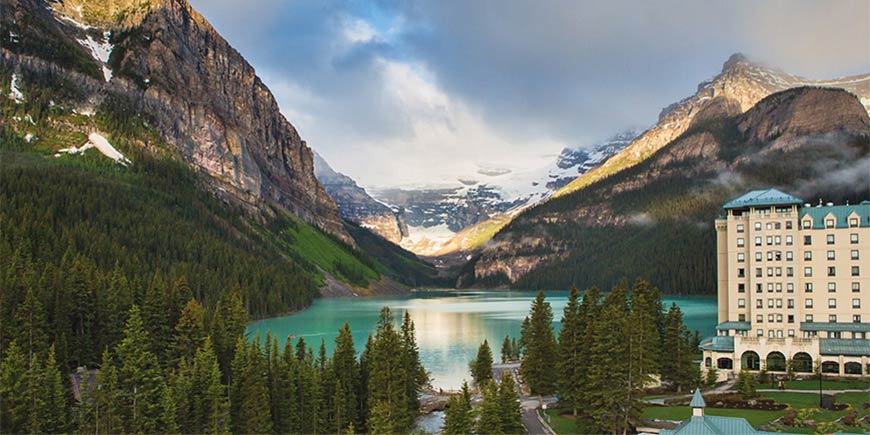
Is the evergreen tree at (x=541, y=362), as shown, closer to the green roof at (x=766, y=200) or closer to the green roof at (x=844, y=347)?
the green roof at (x=844, y=347)

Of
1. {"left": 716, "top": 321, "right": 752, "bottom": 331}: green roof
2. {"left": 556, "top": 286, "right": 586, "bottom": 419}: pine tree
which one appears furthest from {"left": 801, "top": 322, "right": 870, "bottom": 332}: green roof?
{"left": 556, "top": 286, "right": 586, "bottom": 419}: pine tree

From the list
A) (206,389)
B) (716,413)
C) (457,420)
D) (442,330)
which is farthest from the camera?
(442,330)

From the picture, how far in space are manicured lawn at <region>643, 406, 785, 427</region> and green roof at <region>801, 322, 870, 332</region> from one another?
94.6 ft

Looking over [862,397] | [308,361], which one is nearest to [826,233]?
[862,397]

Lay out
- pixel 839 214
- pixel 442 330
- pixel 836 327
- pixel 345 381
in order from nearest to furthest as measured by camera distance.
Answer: pixel 345 381 → pixel 836 327 → pixel 839 214 → pixel 442 330

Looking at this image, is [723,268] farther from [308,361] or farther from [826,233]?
[308,361]

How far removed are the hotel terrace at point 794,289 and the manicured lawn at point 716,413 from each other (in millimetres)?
20400

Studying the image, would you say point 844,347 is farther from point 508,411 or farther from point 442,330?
point 442,330

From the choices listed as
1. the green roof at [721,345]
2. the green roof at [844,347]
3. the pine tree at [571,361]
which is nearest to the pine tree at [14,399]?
the pine tree at [571,361]

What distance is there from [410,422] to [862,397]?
4027 centimetres

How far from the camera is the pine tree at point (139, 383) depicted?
2184 inches

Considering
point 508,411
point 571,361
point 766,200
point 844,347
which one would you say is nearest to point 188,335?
point 508,411

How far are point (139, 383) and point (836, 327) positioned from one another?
74712 millimetres

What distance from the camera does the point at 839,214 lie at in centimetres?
8381
